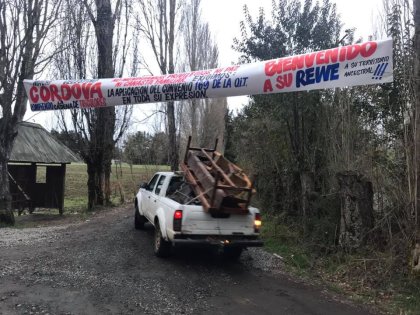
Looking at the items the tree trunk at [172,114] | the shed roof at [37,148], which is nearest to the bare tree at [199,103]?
the tree trunk at [172,114]

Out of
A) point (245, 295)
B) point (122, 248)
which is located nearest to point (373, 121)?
point (245, 295)

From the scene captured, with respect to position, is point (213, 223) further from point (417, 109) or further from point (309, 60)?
point (417, 109)

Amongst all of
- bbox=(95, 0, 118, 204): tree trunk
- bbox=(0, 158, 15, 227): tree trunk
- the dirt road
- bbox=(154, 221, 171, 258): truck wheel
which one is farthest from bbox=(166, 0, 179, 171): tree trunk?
bbox=(154, 221, 171, 258): truck wheel

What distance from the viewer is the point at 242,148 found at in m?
17.0

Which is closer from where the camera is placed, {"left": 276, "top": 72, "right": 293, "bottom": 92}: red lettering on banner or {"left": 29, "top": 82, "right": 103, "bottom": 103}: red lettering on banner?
{"left": 276, "top": 72, "right": 293, "bottom": 92}: red lettering on banner

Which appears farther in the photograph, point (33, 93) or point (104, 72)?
point (104, 72)

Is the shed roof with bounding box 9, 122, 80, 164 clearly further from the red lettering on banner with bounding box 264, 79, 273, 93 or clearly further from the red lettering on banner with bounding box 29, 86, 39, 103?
the red lettering on banner with bounding box 264, 79, 273, 93

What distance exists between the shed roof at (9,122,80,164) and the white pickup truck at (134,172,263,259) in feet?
34.1

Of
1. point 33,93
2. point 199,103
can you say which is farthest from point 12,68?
point 199,103

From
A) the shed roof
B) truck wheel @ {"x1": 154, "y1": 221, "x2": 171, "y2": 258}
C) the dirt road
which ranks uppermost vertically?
the shed roof

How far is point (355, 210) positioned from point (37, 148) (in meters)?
14.4

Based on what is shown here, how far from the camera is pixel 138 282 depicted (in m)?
6.91

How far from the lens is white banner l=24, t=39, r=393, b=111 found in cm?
710

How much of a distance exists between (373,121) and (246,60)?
3.72m
